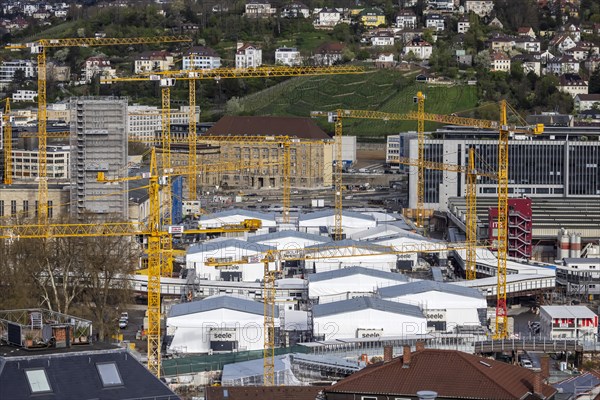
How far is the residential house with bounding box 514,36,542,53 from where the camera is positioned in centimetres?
7731

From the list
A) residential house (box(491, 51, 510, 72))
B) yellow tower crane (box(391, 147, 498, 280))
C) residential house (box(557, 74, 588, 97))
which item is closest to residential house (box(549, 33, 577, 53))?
residential house (box(491, 51, 510, 72))

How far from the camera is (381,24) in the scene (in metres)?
87.2

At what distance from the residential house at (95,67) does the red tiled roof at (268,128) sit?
18.1 m

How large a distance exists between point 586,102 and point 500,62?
20.9ft

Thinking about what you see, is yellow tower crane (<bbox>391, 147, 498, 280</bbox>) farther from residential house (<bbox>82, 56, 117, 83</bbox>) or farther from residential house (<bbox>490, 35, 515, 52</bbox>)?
residential house (<bbox>82, 56, 117, 83</bbox>)

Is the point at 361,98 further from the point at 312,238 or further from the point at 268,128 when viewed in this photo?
the point at 312,238

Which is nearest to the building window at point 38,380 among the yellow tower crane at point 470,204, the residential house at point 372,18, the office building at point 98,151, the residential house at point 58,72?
the yellow tower crane at point 470,204

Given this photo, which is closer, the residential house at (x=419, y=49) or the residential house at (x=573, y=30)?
the residential house at (x=419, y=49)

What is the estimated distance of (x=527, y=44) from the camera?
77750 millimetres

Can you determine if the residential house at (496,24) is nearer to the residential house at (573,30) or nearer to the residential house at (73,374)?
the residential house at (573,30)

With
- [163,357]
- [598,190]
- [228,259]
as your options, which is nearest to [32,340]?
[163,357]

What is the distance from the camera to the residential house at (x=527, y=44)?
3044 inches

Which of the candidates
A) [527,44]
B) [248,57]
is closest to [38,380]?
[248,57]

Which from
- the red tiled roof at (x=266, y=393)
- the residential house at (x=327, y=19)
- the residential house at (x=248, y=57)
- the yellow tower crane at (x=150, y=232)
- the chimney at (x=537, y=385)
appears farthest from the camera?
the residential house at (x=327, y=19)
